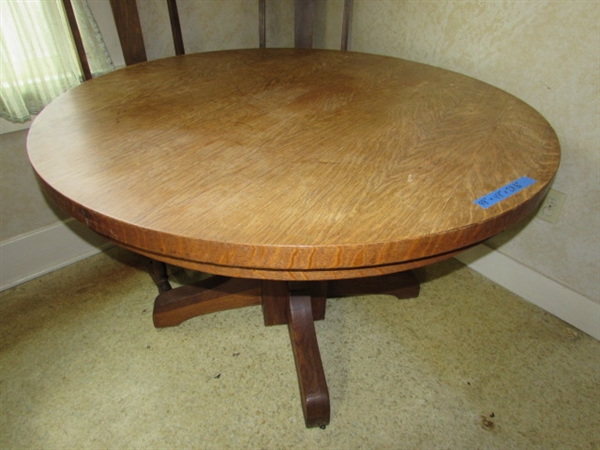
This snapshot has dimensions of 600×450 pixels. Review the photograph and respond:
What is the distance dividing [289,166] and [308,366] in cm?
Answer: 60

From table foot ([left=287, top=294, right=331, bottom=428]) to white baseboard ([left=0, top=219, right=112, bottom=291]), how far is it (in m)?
0.92

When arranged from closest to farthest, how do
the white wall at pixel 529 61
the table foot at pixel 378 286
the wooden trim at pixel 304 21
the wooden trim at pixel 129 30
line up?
the white wall at pixel 529 61
the wooden trim at pixel 129 30
the table foot at pixel 378 286
the wooden trim at pixel 304 21

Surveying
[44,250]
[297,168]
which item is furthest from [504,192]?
[44,250]

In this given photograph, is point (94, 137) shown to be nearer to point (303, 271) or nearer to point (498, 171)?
point (303, 271)

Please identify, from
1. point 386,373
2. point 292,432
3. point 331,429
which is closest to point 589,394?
point 386,373

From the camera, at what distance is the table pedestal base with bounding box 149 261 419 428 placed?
105cm

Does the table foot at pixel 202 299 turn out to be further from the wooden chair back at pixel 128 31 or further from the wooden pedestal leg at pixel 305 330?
the wooden chair back at pixel 128 31

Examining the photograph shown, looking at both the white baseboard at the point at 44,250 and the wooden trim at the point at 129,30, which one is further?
the white baseboard at the point at 44,250

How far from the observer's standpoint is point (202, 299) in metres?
1.29

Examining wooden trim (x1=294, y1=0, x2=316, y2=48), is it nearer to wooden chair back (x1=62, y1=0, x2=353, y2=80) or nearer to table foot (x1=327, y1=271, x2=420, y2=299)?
wooden chair back (x1=62, y1=0, x2=353, y2=80)

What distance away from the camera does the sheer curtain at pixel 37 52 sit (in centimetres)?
113

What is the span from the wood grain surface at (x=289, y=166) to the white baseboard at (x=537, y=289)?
66 cm

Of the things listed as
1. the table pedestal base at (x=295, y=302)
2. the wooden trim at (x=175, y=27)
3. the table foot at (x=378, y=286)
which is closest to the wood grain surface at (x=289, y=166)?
the wooden trim at (x=175, y=27)

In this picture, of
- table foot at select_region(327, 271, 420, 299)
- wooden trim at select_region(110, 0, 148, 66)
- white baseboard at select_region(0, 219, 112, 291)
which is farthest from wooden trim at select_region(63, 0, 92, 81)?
table foot at select_region(327, 271, 420, 299)
